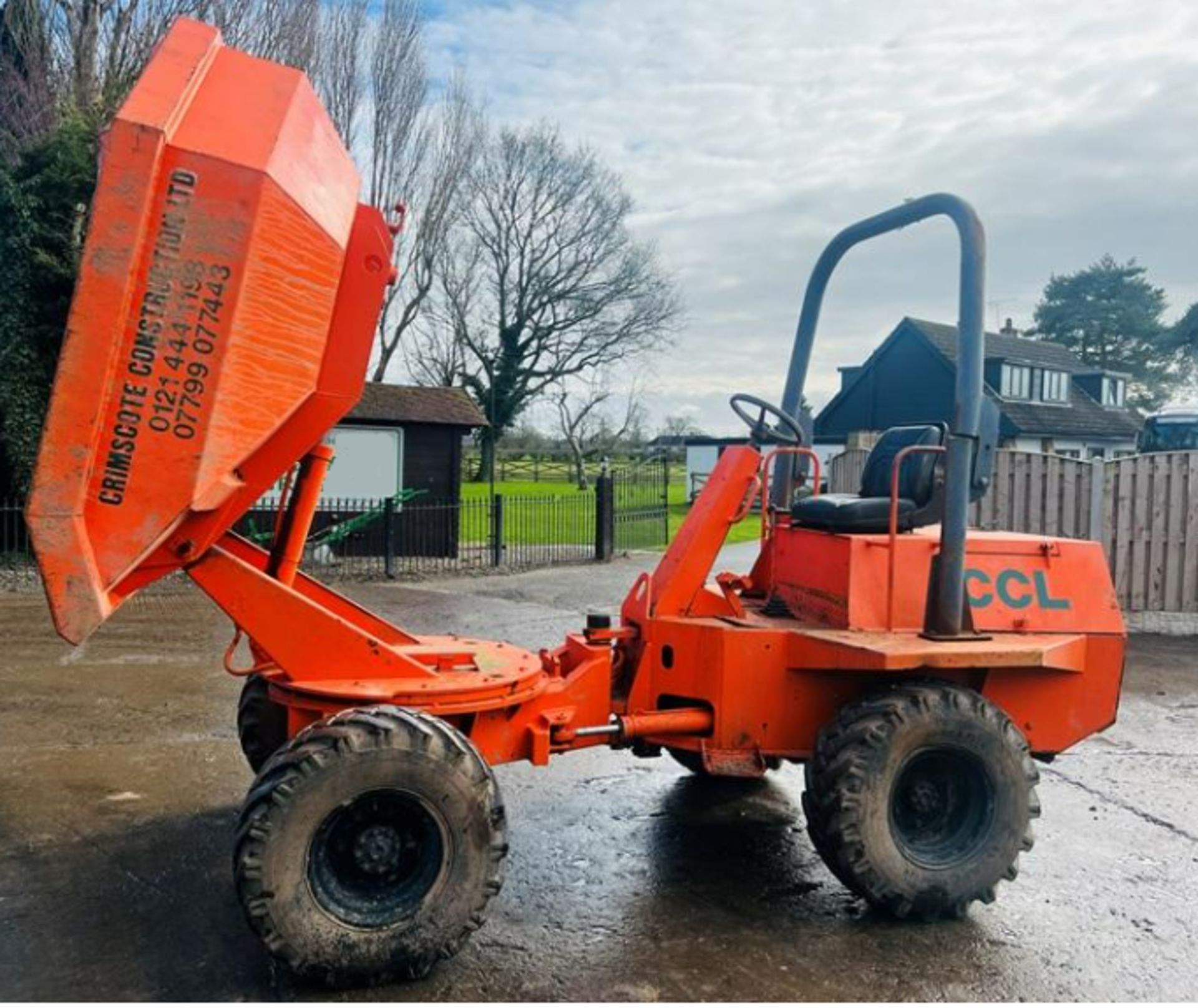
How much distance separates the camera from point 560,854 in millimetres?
4586

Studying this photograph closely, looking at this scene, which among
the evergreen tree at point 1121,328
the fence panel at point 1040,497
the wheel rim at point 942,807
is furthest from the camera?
the evergreen tree at point 1121,328

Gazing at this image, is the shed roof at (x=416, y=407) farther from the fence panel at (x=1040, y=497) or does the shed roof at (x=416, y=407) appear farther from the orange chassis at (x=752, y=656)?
the orange chassis at (x=752, y=656)

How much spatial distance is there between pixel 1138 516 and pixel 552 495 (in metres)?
18.8

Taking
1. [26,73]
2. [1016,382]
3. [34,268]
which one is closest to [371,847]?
[34,268]

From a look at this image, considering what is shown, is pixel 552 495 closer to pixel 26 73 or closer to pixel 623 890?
pixel 26 73

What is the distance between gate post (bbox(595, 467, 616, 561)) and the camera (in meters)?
17.4

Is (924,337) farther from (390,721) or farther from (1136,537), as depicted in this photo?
(390,721)

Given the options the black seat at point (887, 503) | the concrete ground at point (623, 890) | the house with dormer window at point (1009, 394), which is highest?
the house with dormer window at point (1009, 394)

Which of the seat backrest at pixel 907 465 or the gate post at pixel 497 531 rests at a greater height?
the seat backrest at pixel 907 465

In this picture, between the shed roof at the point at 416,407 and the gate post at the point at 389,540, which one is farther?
the shed roof at the point at 416,407

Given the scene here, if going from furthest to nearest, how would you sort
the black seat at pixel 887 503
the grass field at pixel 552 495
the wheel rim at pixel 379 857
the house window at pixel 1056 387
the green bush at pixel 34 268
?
the house window at pixel 1056 387
the grass field at pixel 552 495
the green bush at pixel 34 268
the black seat at pixel 887 503
the wheel rim at pixel 379 857

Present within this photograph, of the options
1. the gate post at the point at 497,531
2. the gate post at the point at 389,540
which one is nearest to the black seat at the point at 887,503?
the gate post at the point at 389,540

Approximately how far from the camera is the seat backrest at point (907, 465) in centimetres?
443

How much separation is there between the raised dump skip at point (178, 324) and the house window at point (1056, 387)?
38058 mm
